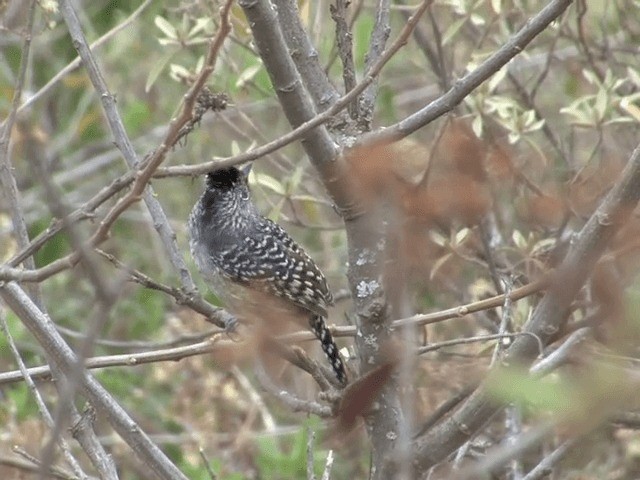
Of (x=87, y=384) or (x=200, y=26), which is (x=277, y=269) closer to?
(x=200, y=26)

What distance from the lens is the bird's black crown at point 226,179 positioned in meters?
5.45

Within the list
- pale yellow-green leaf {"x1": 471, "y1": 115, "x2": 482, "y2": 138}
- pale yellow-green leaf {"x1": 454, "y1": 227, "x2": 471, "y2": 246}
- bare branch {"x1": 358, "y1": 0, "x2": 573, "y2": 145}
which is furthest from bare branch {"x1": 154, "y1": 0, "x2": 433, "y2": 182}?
pale yellow-green leaf {"x1": 471, "y1": 115, "x2": 482, "y2": 138}

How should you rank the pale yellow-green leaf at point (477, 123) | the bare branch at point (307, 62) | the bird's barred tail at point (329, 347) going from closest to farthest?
1. the bare branch at point (307, 62)
2. the bird's barred tail at point (329, 347)
3. the pale yellow-green leaf at point (477, 123)

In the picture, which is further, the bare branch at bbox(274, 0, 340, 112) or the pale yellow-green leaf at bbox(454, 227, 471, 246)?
the pale yellow-green leaf at bbox(454, 227, 471, 246)

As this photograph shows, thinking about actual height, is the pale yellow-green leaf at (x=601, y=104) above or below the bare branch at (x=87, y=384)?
above

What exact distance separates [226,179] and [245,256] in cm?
42

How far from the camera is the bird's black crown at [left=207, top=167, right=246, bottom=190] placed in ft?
17.9

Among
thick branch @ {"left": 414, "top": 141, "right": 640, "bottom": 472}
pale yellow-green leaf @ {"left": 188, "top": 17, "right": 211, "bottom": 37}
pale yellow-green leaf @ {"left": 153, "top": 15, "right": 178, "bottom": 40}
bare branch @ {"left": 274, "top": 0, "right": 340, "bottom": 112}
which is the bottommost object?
thick branch @ {"left": 414, "top": 141, "right": 640, "bottom": 472}

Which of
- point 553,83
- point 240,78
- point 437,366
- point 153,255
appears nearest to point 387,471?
point 437,366

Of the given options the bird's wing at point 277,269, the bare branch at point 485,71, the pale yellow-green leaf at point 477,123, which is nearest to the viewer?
the bare branch at point 485,71

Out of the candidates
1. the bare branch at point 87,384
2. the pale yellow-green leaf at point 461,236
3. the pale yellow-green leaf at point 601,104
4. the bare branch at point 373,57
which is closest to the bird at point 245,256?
the pale yellow-green leaf at point 461,236

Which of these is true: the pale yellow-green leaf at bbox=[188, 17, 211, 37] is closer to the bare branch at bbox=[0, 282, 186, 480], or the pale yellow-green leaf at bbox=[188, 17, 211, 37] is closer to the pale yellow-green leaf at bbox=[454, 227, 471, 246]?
the pale yellow-green leaf at bbox=[454, 227, 471, 246]

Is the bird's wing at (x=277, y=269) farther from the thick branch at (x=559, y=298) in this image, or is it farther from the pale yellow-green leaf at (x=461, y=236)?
the thick branch at (x=559, y=298)

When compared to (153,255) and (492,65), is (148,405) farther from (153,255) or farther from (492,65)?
(492,65)
